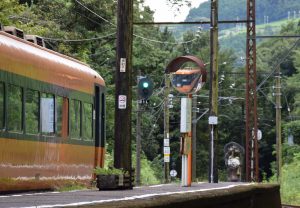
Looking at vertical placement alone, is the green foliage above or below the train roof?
below

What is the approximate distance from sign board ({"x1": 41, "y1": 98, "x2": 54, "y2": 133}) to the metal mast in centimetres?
2156

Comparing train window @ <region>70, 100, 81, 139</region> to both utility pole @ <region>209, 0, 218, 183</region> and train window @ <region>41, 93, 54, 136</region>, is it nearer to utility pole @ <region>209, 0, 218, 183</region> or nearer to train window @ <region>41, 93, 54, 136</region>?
train window @ <region>41, 93, 54, 136</region>

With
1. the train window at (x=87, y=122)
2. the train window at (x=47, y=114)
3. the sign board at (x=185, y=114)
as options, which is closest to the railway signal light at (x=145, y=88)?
the train window at (x=87, y=122)

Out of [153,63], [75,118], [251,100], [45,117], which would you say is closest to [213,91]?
[251,100]

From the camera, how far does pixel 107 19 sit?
47.5 m

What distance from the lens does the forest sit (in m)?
41.6

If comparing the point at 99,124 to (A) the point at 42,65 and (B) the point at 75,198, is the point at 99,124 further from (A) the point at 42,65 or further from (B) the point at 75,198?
(B) the point at 75,198

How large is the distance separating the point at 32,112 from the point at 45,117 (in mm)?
→ 938

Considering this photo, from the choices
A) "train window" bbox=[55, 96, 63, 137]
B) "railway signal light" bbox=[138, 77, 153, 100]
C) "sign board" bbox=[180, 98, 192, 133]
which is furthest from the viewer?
"railway signal light" bbox=[138, 77, 153, 100]

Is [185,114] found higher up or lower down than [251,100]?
lower down

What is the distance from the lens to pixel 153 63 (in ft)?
212

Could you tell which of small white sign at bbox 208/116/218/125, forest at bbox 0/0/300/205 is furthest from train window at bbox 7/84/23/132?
small white sign at bbox 208/116/218/125

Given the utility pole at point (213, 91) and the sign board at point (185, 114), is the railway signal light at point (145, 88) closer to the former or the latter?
the utility pole at point (213, 91)

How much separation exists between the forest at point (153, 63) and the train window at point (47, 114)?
16.7 ft
